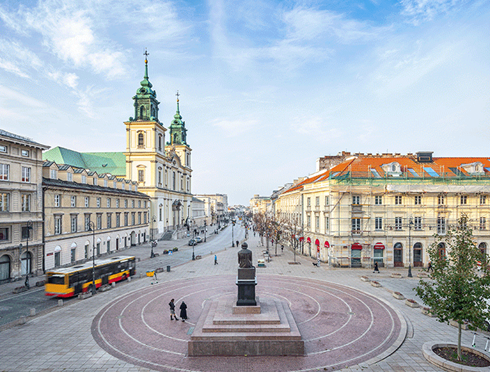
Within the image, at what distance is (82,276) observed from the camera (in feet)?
85.6

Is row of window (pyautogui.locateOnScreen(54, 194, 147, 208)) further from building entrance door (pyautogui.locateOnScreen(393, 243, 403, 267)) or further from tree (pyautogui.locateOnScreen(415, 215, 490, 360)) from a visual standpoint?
building entrance door (pyautogui.locateOnScreen(393, 243, 403, 267))

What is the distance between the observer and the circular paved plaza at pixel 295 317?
14688 mm

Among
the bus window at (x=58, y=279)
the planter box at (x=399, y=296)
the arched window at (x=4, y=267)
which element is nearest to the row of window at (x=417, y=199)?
the planter box at (x=399, y=296)

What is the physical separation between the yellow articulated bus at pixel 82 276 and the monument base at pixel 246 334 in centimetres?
1311

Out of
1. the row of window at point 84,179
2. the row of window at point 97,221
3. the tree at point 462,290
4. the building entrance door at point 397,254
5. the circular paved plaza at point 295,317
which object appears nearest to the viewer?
the tree at point 462,290

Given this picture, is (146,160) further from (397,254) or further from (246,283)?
(246,283)

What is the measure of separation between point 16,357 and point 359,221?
115ft

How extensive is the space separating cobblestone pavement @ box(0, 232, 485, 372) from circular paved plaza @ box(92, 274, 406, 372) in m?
0.08

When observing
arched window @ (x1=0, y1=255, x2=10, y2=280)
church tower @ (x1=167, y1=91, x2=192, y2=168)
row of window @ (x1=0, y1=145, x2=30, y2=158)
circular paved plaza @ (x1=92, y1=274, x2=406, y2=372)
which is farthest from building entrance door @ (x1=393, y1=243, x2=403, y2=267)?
church tower @ (x1=167, y1=91, x2=192, y2=168)

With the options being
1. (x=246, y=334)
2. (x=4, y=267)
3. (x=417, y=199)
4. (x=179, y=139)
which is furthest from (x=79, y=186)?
(x=179, y=139)

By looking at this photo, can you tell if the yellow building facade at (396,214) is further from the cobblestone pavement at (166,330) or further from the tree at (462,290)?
the tree at (462,290)

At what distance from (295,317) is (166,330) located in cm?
848

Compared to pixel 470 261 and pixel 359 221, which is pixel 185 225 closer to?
pixel 359 221

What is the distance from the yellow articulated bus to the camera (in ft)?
79.9
